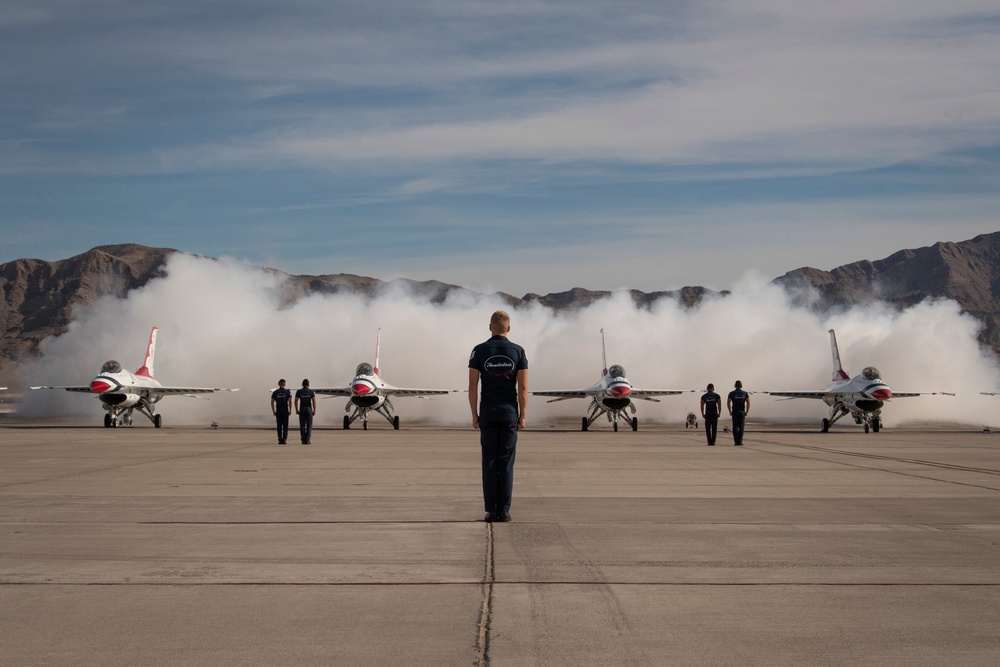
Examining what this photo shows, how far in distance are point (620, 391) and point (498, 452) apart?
34.7 metres

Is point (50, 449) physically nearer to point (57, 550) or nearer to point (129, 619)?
point (57, 550)

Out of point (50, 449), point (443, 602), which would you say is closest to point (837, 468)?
point (443, 602)

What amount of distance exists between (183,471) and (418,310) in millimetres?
97185

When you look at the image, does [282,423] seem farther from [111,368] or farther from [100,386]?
[111,368]

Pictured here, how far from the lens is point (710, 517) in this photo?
34.3 feet

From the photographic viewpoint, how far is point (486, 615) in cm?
589

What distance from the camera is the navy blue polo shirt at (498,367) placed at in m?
→ 10.3

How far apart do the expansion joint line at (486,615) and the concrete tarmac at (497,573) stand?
0.02 metres

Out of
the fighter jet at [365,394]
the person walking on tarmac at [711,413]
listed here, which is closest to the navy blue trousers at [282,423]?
the person walking on tarmac at [711,413]

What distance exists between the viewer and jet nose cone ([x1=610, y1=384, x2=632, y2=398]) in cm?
4447

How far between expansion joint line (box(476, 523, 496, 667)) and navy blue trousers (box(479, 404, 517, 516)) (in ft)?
5.75

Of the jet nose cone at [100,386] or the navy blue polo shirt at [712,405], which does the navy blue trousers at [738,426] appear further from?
the jet nose cone at [100,386]

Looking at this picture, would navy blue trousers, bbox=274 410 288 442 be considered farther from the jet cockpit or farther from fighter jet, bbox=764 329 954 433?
the jet cockpit

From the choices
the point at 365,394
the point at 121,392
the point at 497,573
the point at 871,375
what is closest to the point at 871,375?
the point at 871,375
